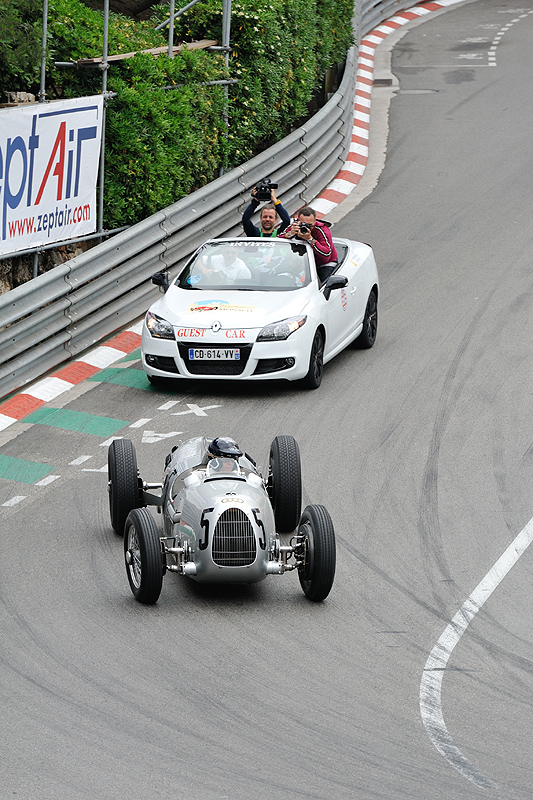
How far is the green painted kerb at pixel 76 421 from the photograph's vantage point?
11.5 meters

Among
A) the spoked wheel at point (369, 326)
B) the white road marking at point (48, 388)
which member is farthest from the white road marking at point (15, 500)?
the spoked wheel at point (369, 326)

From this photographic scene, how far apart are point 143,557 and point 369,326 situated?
706 centimetres

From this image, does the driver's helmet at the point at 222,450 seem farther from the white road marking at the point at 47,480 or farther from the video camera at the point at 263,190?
the video camera at the point at 263,190

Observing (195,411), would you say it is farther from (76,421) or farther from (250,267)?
(250,267)

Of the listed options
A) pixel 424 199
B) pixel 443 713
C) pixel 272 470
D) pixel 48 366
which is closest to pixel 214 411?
pixel 48 366

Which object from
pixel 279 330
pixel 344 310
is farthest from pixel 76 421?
pixel 344 310

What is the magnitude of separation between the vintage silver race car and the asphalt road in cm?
26

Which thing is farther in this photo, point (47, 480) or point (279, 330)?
point (279, 330)

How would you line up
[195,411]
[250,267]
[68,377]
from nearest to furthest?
[195,411] < [68,377] < [250,267]

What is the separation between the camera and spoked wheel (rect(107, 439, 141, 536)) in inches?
347

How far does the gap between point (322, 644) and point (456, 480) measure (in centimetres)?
321

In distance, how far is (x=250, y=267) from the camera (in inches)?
522

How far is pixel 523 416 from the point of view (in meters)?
11.7

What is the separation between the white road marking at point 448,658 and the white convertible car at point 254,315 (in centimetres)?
372
